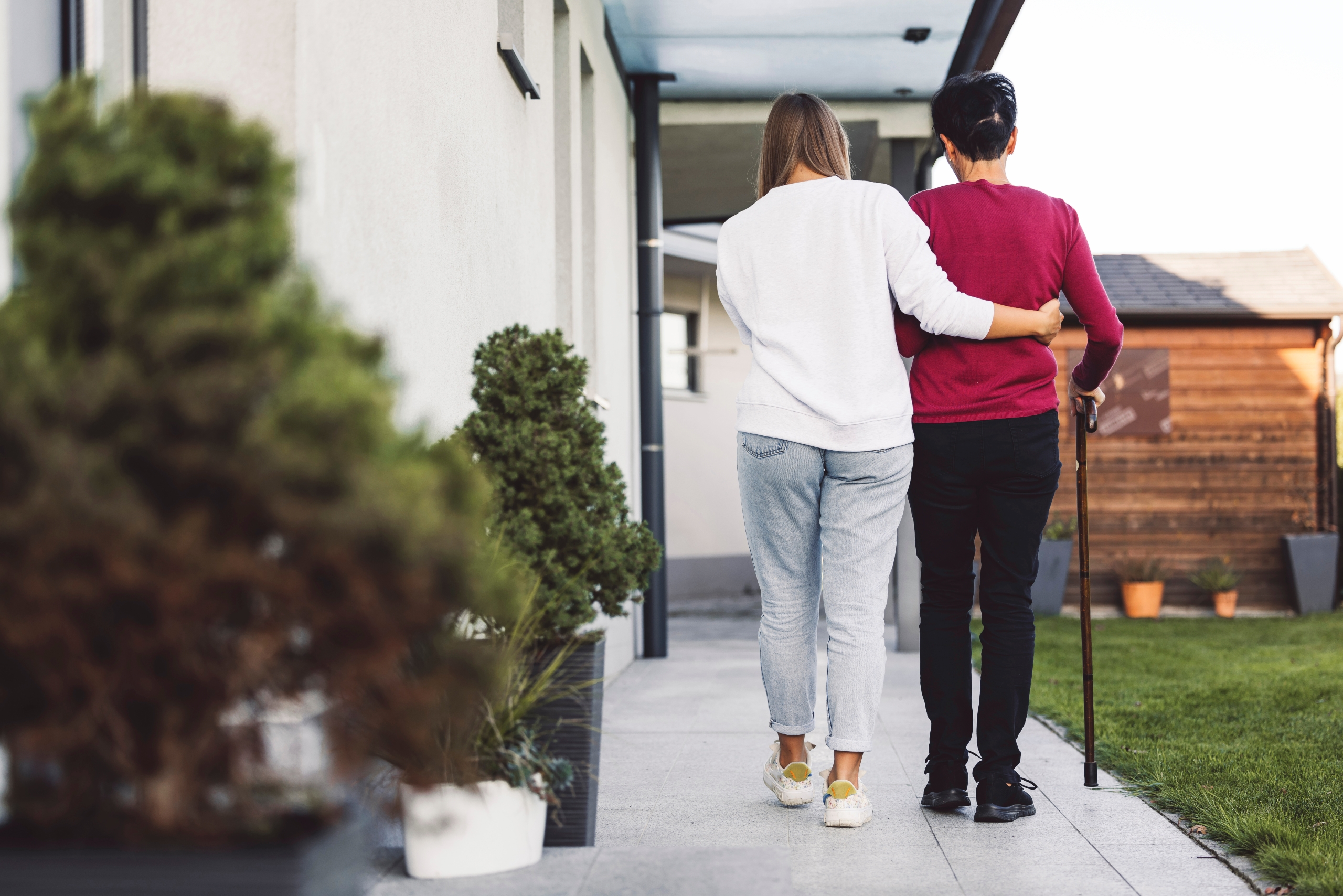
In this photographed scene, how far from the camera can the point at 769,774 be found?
97.8 inches

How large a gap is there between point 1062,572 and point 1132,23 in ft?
35.4

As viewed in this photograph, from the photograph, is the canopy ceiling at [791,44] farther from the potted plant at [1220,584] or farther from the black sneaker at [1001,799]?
the potted plant at [1220,584]

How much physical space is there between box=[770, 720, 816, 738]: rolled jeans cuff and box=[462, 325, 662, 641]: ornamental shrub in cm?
59

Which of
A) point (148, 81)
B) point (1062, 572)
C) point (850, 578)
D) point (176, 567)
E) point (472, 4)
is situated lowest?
point (1062, 572)

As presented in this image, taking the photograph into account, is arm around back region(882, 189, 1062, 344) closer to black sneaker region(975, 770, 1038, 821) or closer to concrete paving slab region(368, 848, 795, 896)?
black sneaker region(975, 770, 1038, 821)

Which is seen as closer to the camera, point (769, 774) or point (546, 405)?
point (546, 405)

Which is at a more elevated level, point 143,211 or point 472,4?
point 472,4

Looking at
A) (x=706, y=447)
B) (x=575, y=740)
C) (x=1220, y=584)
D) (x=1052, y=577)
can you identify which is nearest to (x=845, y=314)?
(x=575, y=740)

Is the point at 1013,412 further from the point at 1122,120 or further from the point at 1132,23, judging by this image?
the point at 1122,120

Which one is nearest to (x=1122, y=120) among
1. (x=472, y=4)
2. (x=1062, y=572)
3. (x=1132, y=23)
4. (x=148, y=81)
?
(x=1132, y=23)

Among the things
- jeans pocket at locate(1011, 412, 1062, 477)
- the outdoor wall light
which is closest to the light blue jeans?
jeans pocket at locate(1011, 412, 1062, 477)

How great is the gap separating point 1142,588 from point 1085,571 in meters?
7.17

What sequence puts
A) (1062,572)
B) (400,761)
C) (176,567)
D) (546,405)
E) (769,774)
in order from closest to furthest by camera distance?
(176,567) → (400,761) → (546,405) → (769,774) → (1062,572)

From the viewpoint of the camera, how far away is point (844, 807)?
2229 millimetres
